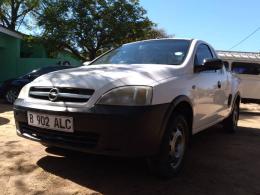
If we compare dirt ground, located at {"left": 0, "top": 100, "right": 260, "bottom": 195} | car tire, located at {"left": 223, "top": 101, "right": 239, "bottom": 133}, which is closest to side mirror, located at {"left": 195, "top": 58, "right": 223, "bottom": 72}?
dirt ground, located at {"left": 0, "top": 100, "right": 260, "bottom": 195}

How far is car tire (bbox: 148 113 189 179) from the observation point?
4.39 meters

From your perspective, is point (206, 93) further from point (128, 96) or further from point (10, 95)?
point (10, 95)

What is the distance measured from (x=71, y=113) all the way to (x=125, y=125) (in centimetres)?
57

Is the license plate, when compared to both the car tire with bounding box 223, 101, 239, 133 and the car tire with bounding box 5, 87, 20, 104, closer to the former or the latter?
the car tire with bounding box 223, 101, 239, 133

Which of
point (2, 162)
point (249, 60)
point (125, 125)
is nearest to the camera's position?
point (125, 125)

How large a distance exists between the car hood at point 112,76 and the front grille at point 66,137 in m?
0.49

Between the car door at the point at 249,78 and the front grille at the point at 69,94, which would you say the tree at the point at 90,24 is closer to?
the car door at the point at 249,78

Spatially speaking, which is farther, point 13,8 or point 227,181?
point 13,8

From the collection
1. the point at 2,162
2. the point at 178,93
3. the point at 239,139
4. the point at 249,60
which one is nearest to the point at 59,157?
the point at 2,162

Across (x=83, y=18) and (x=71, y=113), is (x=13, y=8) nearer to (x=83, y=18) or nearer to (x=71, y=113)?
(x=83, y=18)

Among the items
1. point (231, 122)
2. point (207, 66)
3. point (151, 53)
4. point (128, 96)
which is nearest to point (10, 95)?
point (231, 122)

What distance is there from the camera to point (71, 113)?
417cm

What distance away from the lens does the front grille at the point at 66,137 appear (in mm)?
4176

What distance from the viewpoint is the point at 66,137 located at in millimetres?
4312
